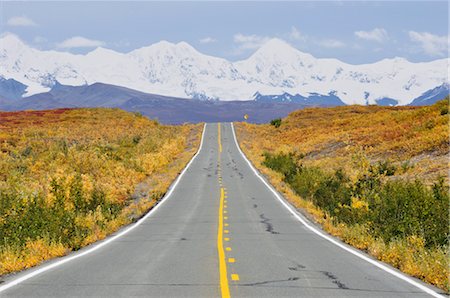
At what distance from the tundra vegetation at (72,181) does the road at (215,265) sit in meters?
0.83

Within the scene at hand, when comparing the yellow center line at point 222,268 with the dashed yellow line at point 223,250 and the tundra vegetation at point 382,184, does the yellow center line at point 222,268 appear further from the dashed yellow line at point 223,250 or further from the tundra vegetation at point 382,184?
the tundra vegetation at point 382,184

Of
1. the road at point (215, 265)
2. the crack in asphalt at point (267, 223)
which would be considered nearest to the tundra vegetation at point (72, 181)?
the road at point (215, 265)

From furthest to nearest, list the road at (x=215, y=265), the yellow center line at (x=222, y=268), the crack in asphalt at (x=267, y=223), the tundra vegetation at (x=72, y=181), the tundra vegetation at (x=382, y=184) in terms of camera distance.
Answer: the crack in asphalt at (x=267, y=223)
the tundra vegetation at (x=72, y=181)
the tundra vegetation at (x=382, y=184)
the road at (x=215, y=265)
the yellow center line at (x=222, y=268)

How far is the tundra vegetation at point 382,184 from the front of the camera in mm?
11180

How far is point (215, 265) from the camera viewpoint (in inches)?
387

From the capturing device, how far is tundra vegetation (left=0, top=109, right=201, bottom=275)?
39.3 ft

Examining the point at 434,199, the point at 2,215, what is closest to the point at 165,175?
the point at 2,215

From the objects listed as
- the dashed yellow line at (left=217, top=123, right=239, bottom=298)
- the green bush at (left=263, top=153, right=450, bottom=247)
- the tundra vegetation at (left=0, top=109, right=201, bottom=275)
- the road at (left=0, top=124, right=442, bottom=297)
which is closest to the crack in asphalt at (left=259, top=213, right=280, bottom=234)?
the road at (left=0, top=124, right=442, bottom=297)

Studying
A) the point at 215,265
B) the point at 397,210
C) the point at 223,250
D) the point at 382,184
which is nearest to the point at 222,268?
the point at 215,265

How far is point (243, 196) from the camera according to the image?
23.7m

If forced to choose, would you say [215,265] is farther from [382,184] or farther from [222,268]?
[382,184]

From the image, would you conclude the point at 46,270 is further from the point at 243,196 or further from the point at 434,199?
the point at 243,196

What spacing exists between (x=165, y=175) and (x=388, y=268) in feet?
74.8

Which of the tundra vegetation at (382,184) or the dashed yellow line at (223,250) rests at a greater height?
the tundra vegetation at (382,184)
